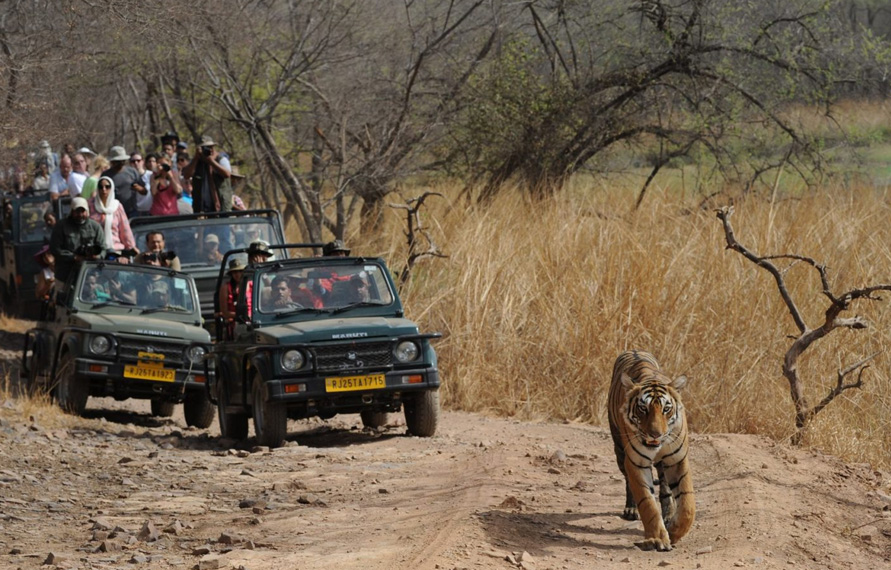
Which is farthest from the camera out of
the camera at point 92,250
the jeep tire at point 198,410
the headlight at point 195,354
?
the camera at point 92,250

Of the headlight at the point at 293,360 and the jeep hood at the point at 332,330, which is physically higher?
the jeep hood at the point at 332,330

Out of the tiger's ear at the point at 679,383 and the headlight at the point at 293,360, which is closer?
the tiger's ear at the point at 679,383

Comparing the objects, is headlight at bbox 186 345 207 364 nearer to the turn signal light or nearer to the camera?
the camera

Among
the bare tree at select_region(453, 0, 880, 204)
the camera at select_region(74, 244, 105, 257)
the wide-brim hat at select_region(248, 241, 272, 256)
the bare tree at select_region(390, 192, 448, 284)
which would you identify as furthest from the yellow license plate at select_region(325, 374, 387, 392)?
the bare tree at select_region(453, 0, 880, 204)

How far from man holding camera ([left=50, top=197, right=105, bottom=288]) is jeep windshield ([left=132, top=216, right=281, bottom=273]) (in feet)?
3.49

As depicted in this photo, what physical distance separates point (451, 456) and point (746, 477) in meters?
2.23

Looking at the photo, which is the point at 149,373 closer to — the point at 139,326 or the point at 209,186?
the point at 139,326

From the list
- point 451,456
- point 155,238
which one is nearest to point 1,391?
point 155,238

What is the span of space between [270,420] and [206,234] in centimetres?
508

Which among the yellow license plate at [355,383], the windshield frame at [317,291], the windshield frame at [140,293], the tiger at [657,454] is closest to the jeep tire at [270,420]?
the yellow license plate at [355,383]

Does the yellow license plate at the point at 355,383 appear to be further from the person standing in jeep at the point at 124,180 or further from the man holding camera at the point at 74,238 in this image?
the person standing in jeep at the point at 124,180

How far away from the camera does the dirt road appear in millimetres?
6465

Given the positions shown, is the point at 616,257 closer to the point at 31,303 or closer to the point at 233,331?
the point at 233,331

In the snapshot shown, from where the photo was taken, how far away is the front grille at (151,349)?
38.8 feet
